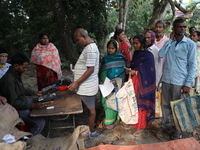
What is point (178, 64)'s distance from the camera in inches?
95.8

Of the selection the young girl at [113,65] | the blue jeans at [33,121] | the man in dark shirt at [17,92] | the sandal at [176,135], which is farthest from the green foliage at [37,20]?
the sandal at [176,135]

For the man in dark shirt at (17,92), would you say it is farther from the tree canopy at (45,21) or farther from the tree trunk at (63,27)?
the tree canopy at (45,21)

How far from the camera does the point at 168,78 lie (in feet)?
8.43

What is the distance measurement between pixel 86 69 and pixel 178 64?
138 centimetres

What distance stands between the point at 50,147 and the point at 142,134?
67.3 inches

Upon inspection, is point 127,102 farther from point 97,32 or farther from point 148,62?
point 97,32

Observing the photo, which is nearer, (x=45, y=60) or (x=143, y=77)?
(x=143, y=77)

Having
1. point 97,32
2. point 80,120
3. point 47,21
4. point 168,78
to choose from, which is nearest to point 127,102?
point 168,78

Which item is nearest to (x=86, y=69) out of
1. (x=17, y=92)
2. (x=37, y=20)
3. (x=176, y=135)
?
(x=17, y=92)

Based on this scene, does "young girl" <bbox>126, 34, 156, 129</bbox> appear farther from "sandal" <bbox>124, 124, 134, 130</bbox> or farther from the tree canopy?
the tree canopy

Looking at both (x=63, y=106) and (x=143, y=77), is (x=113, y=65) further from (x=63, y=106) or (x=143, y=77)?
(x=63, y=106)

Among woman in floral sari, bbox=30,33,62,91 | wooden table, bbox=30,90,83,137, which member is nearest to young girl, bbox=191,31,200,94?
wooden table, bbox=30,90,83,137

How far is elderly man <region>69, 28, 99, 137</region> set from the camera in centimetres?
227

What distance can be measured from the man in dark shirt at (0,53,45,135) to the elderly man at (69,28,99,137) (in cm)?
64
